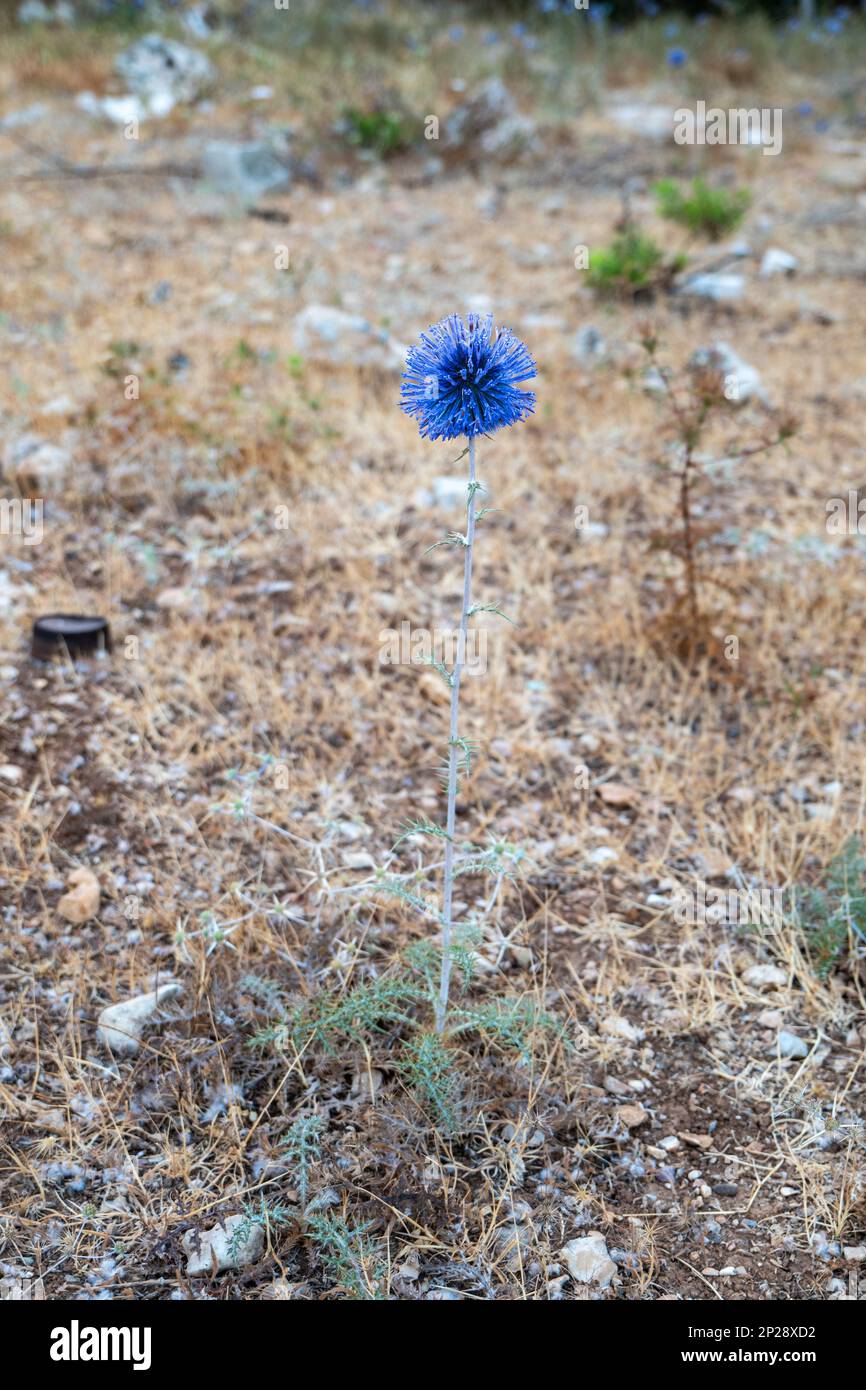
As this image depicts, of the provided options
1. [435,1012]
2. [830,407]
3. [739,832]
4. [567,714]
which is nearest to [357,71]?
[830,407]

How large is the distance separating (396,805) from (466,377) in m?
1.43

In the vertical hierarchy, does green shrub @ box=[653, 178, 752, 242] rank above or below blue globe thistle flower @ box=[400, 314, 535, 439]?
above

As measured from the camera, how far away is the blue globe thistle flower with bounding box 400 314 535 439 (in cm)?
184

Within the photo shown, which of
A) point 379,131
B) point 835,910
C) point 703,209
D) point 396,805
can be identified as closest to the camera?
point 835,910

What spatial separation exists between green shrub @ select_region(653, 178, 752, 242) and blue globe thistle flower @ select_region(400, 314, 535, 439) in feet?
16.9

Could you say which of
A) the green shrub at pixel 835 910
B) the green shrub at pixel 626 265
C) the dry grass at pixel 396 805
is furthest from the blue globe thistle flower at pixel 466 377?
the green shrub at pixel 626 265

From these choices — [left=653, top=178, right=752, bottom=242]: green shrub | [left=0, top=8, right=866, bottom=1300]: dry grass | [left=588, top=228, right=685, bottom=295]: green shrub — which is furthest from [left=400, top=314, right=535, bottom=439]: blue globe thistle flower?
[left=653, top=178, right=752, bottom=242]: green shrub

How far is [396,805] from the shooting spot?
3.00 metres

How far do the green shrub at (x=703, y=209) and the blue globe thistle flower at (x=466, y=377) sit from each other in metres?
5.14

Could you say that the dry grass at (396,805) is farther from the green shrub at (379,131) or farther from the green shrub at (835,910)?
the green shrub at (379,131)

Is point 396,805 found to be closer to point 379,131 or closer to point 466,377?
point 466,377

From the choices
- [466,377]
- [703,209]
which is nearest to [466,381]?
[466,377]

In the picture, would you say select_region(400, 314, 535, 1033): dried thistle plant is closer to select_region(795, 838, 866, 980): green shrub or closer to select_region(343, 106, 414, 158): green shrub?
select_region(795, 838, 866, 980): green shrub

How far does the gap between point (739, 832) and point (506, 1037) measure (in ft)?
3.17
